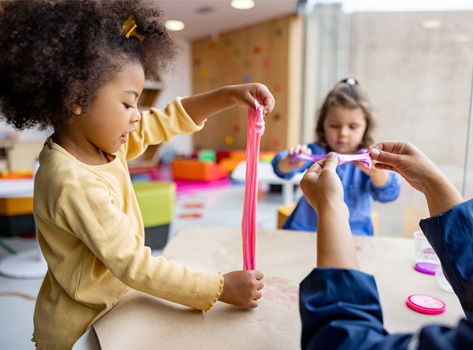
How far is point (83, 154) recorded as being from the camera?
677mm

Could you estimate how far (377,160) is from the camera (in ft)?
2.52

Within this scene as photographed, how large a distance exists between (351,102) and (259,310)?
42.1 inches

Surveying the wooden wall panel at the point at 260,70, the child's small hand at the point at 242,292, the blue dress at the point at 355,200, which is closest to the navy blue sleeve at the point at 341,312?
the child's small hand at the point at 242,292

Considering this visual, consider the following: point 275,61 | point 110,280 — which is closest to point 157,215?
point 110,280

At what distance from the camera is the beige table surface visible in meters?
0.58

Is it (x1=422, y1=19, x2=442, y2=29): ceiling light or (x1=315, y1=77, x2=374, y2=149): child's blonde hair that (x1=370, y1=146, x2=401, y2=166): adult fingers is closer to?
(x1=315, y1=77, x2=374, y2=149): child's blonde hair

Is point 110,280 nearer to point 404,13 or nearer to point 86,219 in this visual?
point 86,219

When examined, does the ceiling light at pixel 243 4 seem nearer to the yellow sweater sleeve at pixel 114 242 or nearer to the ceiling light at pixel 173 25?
the ceiling light at pixel 173 25

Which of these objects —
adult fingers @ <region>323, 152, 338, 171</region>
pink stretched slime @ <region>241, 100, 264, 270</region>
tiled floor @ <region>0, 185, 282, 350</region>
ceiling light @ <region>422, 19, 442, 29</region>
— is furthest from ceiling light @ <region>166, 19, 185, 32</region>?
ceiling light @ <region>422, 19, 442, 29</region>

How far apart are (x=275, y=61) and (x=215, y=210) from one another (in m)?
3.10

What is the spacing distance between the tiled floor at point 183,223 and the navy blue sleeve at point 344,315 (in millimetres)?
1407

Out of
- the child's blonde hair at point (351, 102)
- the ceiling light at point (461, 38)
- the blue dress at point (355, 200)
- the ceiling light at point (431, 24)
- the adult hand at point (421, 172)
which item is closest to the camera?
the adult hand at point (421, 172)

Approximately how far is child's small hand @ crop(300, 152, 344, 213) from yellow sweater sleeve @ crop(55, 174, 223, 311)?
0.25 m

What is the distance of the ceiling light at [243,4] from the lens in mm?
4602
